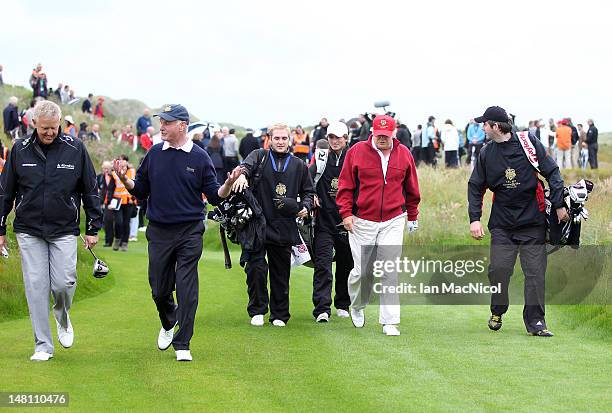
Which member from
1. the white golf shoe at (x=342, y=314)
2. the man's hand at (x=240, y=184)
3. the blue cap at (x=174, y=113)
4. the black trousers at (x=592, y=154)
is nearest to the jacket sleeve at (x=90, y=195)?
the blue cap at (x=174, y=113)

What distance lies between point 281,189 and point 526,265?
2959 mm

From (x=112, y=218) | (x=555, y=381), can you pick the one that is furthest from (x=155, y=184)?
(x=112, y=218)

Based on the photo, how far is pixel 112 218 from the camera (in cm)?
2588

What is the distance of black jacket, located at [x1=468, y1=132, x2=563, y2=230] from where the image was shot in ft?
41.8

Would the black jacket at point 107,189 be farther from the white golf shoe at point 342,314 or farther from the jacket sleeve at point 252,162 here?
the jacket sleeve at point 252,162

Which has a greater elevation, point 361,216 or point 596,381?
point 361,216

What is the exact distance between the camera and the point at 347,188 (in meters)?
13.0

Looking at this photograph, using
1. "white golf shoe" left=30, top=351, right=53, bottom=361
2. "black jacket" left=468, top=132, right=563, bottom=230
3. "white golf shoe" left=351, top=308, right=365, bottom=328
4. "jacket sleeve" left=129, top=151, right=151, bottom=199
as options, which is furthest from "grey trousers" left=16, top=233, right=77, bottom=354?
"black jacket" left=468, top=132, right=563, bottom=230

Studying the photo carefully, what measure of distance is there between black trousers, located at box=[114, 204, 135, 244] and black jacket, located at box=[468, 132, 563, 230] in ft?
45.7

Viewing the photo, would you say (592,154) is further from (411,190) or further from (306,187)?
(411,190)

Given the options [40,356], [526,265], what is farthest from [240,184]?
[526,265]

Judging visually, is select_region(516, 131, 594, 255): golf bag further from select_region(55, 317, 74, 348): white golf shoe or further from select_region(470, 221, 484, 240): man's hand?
select_region(55, 317, 74, 348): white golf shoe

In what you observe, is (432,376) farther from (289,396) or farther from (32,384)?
(32,384)

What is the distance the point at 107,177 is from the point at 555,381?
58.3ft
